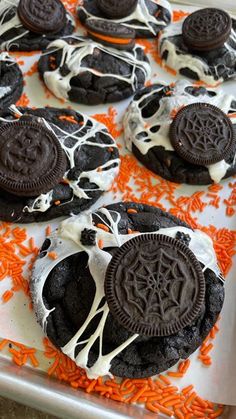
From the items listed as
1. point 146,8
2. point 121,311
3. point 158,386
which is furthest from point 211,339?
point 146,8

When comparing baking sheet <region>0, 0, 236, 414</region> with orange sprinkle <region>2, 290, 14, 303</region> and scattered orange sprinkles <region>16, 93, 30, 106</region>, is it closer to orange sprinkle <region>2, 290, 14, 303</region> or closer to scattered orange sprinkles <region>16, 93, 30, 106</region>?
orange sprinkle <region>2, 290, 14, 303</region>

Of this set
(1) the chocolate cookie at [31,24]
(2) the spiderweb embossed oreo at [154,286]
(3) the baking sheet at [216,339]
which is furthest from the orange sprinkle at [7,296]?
(1) the chocolate cookie at [31,24]

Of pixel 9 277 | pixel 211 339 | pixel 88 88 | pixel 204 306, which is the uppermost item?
pixel 88 88

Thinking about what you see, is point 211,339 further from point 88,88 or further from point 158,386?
point 88,88

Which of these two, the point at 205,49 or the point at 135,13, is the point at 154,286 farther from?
the point at 135,13

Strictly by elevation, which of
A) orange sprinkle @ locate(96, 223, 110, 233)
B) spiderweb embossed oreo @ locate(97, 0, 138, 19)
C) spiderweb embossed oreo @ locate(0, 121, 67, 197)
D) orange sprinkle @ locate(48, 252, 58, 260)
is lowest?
orange sprinkle @ locate(48, 252, 58, 260)

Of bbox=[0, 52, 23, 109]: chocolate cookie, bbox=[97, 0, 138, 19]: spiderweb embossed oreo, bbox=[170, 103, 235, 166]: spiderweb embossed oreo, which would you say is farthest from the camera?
bbox=[97, 0, 138, 19]: spiderweb embossed oreo

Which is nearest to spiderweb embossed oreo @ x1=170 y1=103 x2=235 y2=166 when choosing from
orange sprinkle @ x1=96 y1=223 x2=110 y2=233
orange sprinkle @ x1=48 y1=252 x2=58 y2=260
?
orange sprinkle @ x1=96 y1=223 x2=110 y2=233
